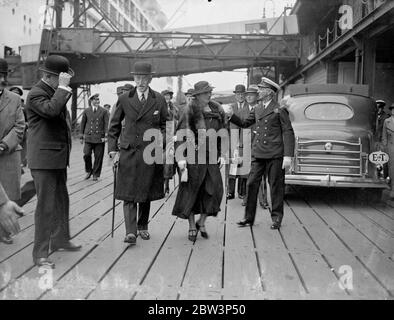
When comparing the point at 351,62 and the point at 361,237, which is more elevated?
the point at 351,62

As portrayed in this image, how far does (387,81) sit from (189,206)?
13.5 metres

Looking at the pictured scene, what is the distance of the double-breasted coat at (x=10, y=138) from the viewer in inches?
209

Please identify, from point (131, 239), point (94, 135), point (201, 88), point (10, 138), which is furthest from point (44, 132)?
point (94, 135)

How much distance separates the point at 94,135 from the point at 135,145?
20.0 ft

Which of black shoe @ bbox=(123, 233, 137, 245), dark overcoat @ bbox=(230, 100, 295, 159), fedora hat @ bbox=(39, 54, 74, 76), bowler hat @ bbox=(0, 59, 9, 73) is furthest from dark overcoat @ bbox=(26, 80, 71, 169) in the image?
dark overcoat @ bbox=(230, 100, 295, 159)

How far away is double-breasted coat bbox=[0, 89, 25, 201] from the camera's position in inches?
209

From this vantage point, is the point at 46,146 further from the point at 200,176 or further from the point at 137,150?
the point at 200,176

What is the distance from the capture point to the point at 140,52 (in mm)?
22797

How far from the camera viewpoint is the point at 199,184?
575cm

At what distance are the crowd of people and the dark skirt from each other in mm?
12

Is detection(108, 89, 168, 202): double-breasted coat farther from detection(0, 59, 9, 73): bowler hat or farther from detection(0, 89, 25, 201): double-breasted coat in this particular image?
detection(0, 59, 9, 73): bowler hat

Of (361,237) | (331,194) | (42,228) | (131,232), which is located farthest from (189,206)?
(331,194)
